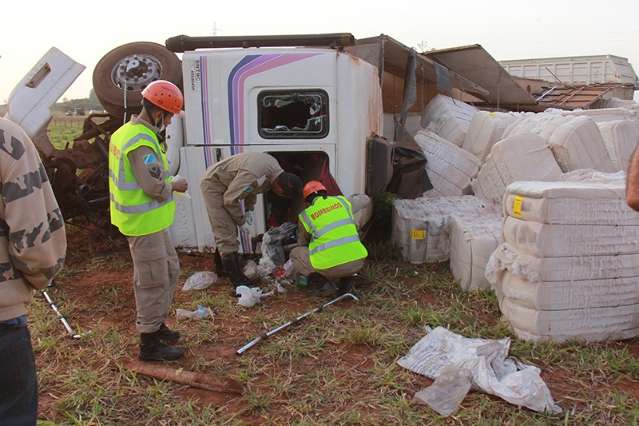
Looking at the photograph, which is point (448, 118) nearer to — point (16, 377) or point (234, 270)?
point (234, 270)

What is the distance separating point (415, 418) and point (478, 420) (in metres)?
0.32

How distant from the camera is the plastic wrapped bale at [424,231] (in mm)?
5754

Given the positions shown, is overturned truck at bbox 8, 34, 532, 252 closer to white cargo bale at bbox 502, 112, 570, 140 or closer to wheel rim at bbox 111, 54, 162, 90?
wheel rim at bbox 111, 54, 162, 90

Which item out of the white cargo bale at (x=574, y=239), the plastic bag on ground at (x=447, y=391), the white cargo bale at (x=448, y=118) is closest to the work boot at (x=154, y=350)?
the plastic bag on ground at (x=447, y=391)

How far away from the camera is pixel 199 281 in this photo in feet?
17.0

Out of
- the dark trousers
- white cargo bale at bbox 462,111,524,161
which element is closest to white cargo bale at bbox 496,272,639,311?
the dark trousers

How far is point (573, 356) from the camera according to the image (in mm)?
3617

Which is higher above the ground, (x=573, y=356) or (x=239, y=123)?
(x=239, y=123)

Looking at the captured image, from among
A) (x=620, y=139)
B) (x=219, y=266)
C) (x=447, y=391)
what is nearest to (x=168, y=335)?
(x=219, y=266)

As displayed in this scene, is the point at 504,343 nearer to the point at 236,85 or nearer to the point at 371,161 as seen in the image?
the point at 371,161

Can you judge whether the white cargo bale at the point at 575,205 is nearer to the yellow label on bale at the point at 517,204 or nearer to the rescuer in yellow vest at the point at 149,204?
the yellow label on bale at the point at 517,204

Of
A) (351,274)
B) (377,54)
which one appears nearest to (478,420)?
(351,274)

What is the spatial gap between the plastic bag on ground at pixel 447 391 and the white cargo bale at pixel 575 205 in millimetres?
1134

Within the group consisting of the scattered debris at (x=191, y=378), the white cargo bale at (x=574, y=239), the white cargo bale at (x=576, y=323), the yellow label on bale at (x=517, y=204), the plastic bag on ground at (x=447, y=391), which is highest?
the yellow label on bale at (x=517, y=204)
